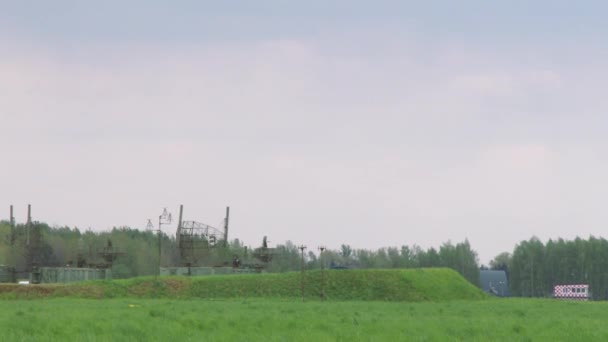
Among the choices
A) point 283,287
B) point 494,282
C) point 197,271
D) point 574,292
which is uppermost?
point 197,271

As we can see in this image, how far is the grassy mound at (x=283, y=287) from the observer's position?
79250 millimetres

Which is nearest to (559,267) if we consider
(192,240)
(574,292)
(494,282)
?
(574,292)

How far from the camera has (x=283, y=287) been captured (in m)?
85.8

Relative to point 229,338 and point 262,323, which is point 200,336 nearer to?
point 229,338

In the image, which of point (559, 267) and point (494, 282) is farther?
point (559, 267)

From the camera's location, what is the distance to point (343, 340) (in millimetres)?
21969

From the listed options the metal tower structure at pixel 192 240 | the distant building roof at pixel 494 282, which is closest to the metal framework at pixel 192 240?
the metal tower structure at pixel 192 240

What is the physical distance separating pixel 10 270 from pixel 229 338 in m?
93.0

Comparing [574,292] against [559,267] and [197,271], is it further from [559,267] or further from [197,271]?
[197,271]

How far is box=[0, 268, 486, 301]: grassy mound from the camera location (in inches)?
3120

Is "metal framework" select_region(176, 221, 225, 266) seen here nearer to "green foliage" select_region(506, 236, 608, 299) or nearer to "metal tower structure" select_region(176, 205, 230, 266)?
"metal tower structure" select_region(176, 205, 230, 266)

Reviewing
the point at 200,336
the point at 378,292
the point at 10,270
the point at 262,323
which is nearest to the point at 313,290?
the point at 378,292

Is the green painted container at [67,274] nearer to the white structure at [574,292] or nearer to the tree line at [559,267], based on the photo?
the white structure at [574,292]

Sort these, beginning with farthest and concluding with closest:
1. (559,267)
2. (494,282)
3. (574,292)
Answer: (559,267), (494,282), (574,292)
